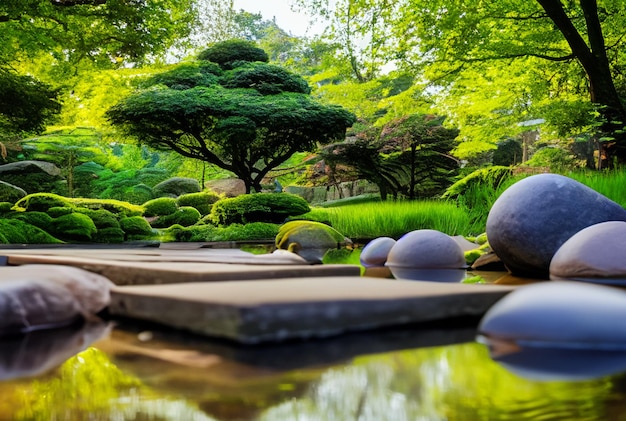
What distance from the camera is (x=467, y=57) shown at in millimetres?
10344

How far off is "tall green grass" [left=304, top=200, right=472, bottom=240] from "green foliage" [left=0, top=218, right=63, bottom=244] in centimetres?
519

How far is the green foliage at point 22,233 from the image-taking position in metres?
8.16

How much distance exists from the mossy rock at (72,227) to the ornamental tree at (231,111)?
2.98 m

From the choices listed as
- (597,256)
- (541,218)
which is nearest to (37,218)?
(541,218)

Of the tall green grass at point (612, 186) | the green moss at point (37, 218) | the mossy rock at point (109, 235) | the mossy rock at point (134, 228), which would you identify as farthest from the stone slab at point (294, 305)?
the mossy rock at point (134, 228)

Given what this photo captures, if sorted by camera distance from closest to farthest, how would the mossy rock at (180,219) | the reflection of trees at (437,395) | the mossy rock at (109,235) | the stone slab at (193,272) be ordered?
1. the reflection of trees at (437,395)
2. the stone slab at (193,272)
3. the mossy rock at (109,235)
4. the mossy rock at (180,219)

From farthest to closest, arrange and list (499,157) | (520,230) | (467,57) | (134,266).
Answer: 1. (499,157)
2. (467,57)
3. (520,230)
4. (134,266)

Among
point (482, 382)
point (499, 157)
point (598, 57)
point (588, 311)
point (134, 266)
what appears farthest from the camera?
point (499, 157)

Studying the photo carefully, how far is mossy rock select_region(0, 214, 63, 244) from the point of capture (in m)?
8.16

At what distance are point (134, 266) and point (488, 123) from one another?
985 centimetres

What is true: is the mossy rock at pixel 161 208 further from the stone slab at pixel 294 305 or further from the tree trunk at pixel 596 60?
the stone slab at pixel 294 305

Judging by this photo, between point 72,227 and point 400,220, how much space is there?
19.0 ft

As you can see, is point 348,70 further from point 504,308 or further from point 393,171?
point 504,308

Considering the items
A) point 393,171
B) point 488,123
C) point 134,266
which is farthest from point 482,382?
point 393,171
